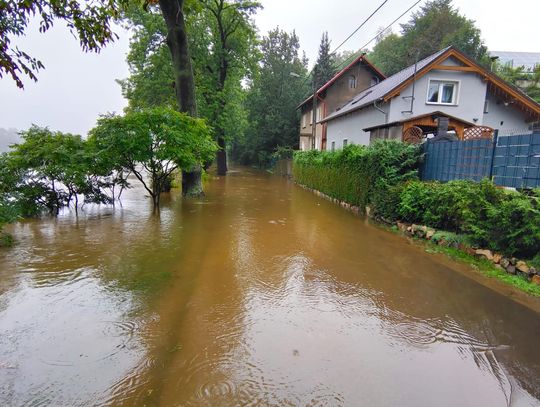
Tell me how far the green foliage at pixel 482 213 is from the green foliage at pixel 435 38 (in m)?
27.0

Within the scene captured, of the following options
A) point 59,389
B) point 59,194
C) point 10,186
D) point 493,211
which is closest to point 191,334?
point 59,389

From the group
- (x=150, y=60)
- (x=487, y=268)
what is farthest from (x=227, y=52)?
(x=487, y=268)

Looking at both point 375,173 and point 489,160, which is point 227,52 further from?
point 489,160

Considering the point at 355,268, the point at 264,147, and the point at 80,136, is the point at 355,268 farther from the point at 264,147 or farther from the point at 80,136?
the point at 264,147

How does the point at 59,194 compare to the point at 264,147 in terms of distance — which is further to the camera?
the point at 264,147

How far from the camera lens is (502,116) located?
17.6 m

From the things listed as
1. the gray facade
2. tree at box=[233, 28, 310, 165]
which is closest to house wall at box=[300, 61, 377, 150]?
tree at box=[233, 28, 310, 165]

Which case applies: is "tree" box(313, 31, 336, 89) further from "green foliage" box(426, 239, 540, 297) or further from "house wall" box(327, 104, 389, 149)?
"green foliage" box(426, 239, 540, 297)

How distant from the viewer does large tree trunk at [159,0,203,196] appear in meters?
12.4

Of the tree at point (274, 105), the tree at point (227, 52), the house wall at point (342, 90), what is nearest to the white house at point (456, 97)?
the house wall at point (342, 90)

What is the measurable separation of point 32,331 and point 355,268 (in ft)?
14.9

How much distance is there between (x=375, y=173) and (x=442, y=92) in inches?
418

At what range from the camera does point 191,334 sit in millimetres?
3391

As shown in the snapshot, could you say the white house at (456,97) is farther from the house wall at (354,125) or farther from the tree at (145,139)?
the tree at (145,139)
